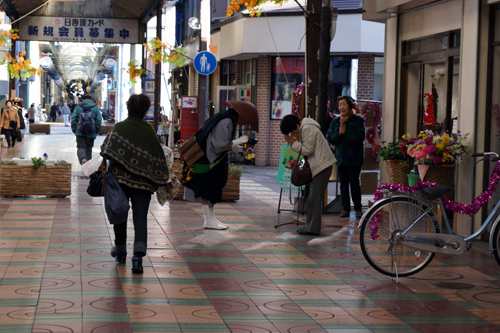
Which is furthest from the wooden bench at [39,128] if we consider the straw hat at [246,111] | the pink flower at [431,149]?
the pink flower at [431,149]

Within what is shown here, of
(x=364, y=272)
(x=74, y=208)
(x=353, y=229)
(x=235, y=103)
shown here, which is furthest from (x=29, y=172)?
(x=364, y=272)

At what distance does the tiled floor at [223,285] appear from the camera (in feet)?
16.0

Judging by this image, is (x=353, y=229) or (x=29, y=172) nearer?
(x=353, y=229)

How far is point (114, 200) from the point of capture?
6262 millimetres

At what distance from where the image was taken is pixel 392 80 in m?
11.0

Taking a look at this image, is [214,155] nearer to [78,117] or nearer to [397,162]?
[397,162]

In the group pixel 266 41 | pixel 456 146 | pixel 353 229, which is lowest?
pixel 353 229

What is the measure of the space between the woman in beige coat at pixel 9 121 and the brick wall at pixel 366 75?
13.0 m

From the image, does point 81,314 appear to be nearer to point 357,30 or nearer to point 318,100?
point 318,100

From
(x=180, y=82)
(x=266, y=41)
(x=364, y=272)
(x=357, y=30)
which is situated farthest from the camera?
(x=180, y=82)

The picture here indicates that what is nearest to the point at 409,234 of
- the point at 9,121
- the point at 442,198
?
the point at 442,198

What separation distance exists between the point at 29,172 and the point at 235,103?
14.8ft

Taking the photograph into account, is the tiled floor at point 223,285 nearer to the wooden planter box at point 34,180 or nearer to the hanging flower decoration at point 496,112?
the hanging flower decoration at point 496,112

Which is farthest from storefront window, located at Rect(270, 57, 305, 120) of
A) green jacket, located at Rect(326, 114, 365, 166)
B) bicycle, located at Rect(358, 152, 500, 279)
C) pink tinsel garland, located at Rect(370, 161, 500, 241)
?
bicycle, located at Rect(358, 152, 500, 279)
